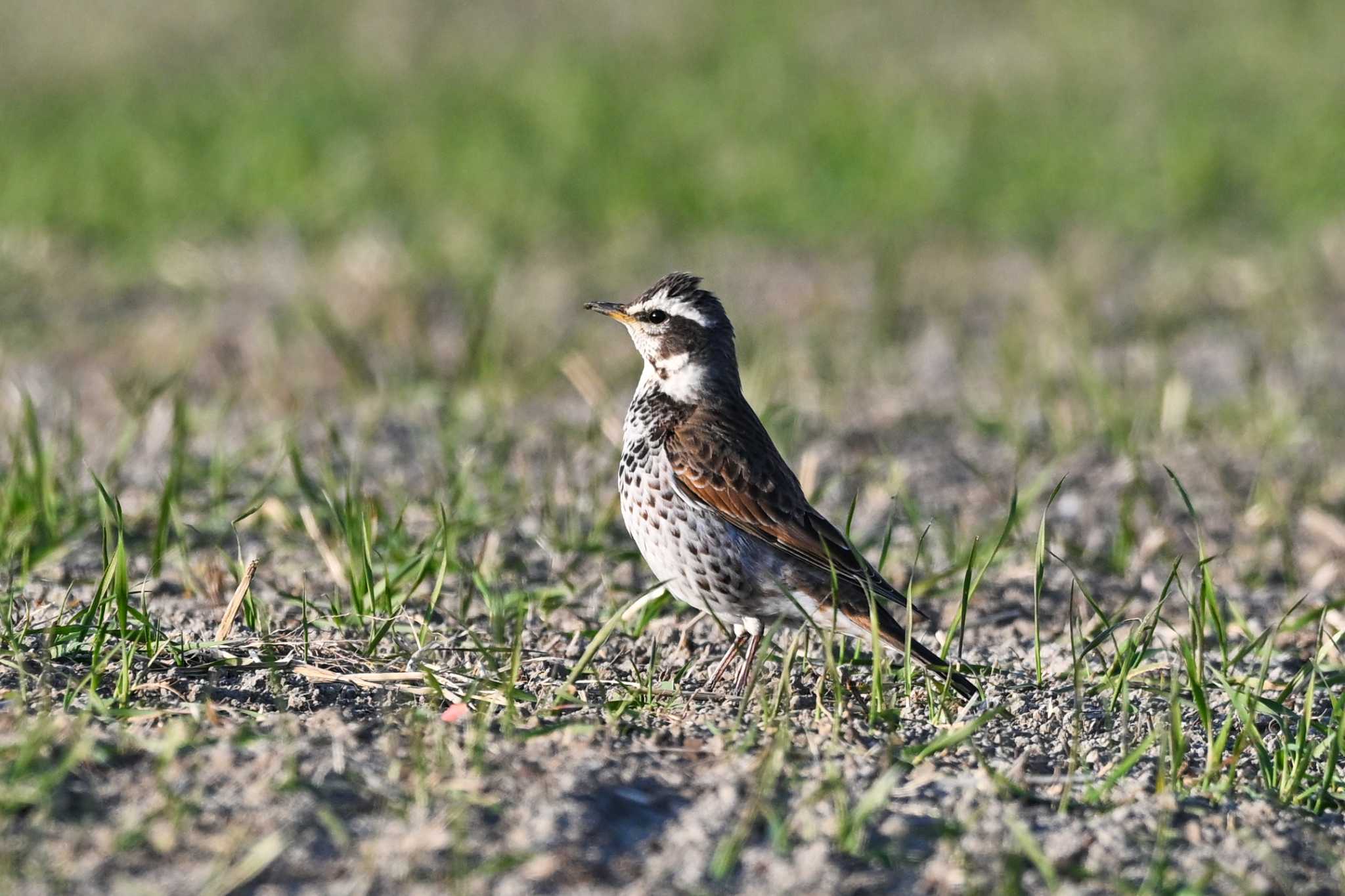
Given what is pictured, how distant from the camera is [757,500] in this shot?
4.99 m

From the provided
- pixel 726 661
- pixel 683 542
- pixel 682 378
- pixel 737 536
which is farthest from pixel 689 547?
pixel 682 378

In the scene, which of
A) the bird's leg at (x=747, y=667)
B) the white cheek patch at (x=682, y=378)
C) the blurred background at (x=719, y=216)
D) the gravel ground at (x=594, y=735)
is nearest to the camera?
the gravel ground at (x=594, y=735)

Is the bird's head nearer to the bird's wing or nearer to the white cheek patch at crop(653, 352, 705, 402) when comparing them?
the white cheek patch at crop(653, 352, 705, 402)

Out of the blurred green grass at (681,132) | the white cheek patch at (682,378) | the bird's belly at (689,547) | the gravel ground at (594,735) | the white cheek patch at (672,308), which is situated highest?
the blurred green grass at (681,132)

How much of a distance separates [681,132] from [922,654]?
11026 millimetres

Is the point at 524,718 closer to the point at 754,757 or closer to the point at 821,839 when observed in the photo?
the point at 754,757

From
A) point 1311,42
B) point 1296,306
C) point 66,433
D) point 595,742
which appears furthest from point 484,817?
point 1311,42

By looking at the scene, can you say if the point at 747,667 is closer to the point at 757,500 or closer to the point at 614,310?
the point at 757,500

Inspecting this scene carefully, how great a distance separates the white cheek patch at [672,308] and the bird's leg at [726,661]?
989 mm

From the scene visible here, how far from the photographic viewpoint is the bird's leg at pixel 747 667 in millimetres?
4789

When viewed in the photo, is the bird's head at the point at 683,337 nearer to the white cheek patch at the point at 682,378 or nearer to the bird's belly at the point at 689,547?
the white cheek patch at the point at 682,378

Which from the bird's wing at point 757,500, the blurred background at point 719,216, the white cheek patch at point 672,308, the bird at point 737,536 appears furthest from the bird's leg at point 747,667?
the blurred background at point 719,216

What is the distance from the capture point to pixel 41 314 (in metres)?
10.4

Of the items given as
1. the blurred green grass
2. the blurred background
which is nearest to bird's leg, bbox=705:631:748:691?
the blurred background
